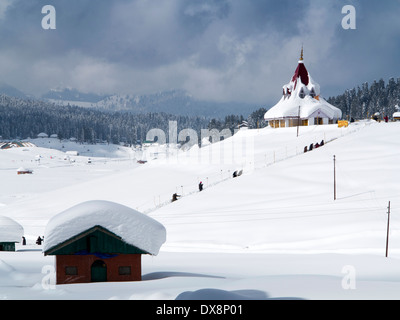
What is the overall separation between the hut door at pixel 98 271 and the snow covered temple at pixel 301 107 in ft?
180

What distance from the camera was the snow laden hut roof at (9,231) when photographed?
28.2 m

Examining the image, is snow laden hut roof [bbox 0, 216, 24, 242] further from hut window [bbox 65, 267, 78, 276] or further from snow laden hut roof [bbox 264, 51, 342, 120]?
snow laden hut roof [bbox 264, 51, 342, 120]

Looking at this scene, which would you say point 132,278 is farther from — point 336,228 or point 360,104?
point 360,104

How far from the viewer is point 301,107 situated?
71.3 m

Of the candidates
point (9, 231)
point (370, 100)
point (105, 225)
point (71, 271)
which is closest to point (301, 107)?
point (9, 231)

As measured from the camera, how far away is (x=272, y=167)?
45.9 meters

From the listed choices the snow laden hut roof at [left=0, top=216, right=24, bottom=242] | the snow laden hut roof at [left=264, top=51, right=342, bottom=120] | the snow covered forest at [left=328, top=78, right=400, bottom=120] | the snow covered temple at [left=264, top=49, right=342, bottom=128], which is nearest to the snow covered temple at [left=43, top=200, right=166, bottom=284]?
the snow laden hut roof at [left=0, top=216, right=24, bottom=242]

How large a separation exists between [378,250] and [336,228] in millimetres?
3802

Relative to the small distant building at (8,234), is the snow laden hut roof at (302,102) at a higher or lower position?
higher

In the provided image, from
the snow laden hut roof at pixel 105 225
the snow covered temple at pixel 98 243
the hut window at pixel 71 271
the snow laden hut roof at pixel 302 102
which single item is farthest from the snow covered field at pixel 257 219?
the snow laden hut roof at pixel 302 102

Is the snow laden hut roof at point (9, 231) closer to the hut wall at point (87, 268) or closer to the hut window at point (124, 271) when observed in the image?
the hut wall at point (87, 268)

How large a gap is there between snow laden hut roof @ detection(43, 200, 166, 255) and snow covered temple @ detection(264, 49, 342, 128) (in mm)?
53979

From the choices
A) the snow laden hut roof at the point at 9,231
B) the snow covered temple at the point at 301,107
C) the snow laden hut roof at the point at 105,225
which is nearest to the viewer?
the snow laden hut roof at the point at 105,225

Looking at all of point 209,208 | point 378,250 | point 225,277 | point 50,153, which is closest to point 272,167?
point 209,208
